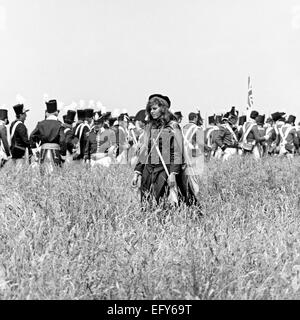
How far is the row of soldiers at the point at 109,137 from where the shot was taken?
418 inches

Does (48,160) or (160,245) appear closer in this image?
(160,245)

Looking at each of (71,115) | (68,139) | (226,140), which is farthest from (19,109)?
(226,140)

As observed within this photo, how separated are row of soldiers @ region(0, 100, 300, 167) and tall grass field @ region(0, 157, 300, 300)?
1.59 metres

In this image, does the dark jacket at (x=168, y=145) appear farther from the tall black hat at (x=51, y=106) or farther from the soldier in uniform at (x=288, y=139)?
the soldier in uniform at (x=288, y=139)

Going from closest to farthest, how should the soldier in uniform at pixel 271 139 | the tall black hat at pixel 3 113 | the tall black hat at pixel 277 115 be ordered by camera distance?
the tall black hat at pixel 3 113 → the soldier in uniform at pixel 271 139 → the tall black hat at pixel 277 115

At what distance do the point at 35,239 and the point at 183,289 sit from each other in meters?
1.19

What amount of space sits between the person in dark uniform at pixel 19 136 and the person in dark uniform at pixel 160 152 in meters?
4.99

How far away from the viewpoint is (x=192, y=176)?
256 inches

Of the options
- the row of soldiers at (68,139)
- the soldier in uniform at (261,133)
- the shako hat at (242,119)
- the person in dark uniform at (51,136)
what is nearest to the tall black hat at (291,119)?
the shako hat at (242,119)

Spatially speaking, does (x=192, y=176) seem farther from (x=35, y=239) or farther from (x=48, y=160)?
(x=48, y=160)

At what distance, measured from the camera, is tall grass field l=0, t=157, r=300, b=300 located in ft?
11.2

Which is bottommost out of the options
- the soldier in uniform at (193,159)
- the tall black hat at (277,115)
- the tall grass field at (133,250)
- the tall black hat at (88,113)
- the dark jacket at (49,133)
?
the tall grass field at (133,250)

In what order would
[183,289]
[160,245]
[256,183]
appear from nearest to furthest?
[183,289] < [160,245] < [256,183]

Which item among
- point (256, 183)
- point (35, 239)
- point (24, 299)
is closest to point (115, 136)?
point (256, 183)
